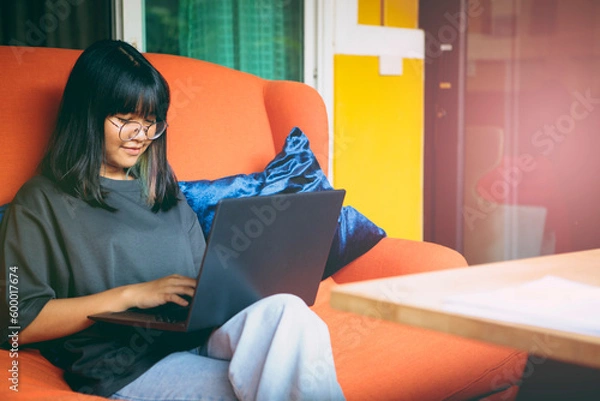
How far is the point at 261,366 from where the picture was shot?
1062mm

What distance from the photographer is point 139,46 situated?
257 cm

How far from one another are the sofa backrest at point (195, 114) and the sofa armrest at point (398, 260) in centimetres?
31

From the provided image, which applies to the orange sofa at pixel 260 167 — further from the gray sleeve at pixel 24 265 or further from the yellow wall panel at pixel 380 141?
the yellow wall panel at pixel 380 141

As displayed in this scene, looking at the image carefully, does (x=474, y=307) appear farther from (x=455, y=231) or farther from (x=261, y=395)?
(x=455, y=231)

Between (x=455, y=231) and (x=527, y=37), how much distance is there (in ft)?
5.53

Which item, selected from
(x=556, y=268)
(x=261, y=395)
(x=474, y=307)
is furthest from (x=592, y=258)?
(x=261, y=395)

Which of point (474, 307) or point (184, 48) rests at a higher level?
point (184, 48)

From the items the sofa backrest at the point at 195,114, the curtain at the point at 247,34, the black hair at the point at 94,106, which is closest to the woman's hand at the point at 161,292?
the black hair at the point at 94,106

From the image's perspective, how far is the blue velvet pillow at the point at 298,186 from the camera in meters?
1.67

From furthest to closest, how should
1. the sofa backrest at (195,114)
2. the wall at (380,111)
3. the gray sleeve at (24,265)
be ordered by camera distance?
1. the wall at (380,111)
2. the sofa backrest at (195,114)
3. the gray sleeve at (24,265)

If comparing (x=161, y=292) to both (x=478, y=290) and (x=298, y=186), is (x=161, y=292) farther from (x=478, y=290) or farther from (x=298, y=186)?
(x=298, y=186)

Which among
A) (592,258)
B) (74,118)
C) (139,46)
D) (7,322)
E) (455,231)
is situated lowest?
(455,231)

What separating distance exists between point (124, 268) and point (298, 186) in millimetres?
565

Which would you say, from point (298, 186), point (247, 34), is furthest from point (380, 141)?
point (298, 186)
